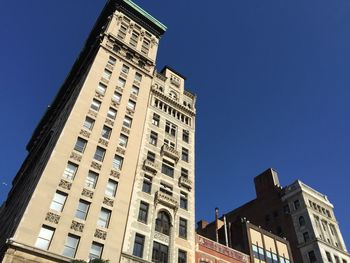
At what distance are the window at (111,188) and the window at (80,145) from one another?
5.29m

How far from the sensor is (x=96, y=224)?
1491 inches

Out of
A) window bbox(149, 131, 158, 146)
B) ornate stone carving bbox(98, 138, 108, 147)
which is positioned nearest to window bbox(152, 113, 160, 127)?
window bbox(149, 131, 158, 146)

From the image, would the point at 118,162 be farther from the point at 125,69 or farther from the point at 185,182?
the point at 125,69

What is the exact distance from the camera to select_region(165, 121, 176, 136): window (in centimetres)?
5638

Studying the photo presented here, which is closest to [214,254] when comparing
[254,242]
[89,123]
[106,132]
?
[254,242]

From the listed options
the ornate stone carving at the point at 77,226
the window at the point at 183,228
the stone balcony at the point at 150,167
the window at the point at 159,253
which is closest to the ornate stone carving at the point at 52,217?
the ornate stone carving at the point at 77,226

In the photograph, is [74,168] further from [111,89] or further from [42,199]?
[111,89]

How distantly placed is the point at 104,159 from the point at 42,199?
10.2 m

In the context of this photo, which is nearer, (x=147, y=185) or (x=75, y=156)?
(x=75, y=156)

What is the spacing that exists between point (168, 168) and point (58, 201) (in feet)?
59.0

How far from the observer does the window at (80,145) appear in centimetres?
4296

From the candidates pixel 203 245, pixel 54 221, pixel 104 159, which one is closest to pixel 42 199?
pixel 54 221

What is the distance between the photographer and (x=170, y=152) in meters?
51.7

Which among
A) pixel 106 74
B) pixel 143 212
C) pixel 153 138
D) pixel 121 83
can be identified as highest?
pixel 106 74
